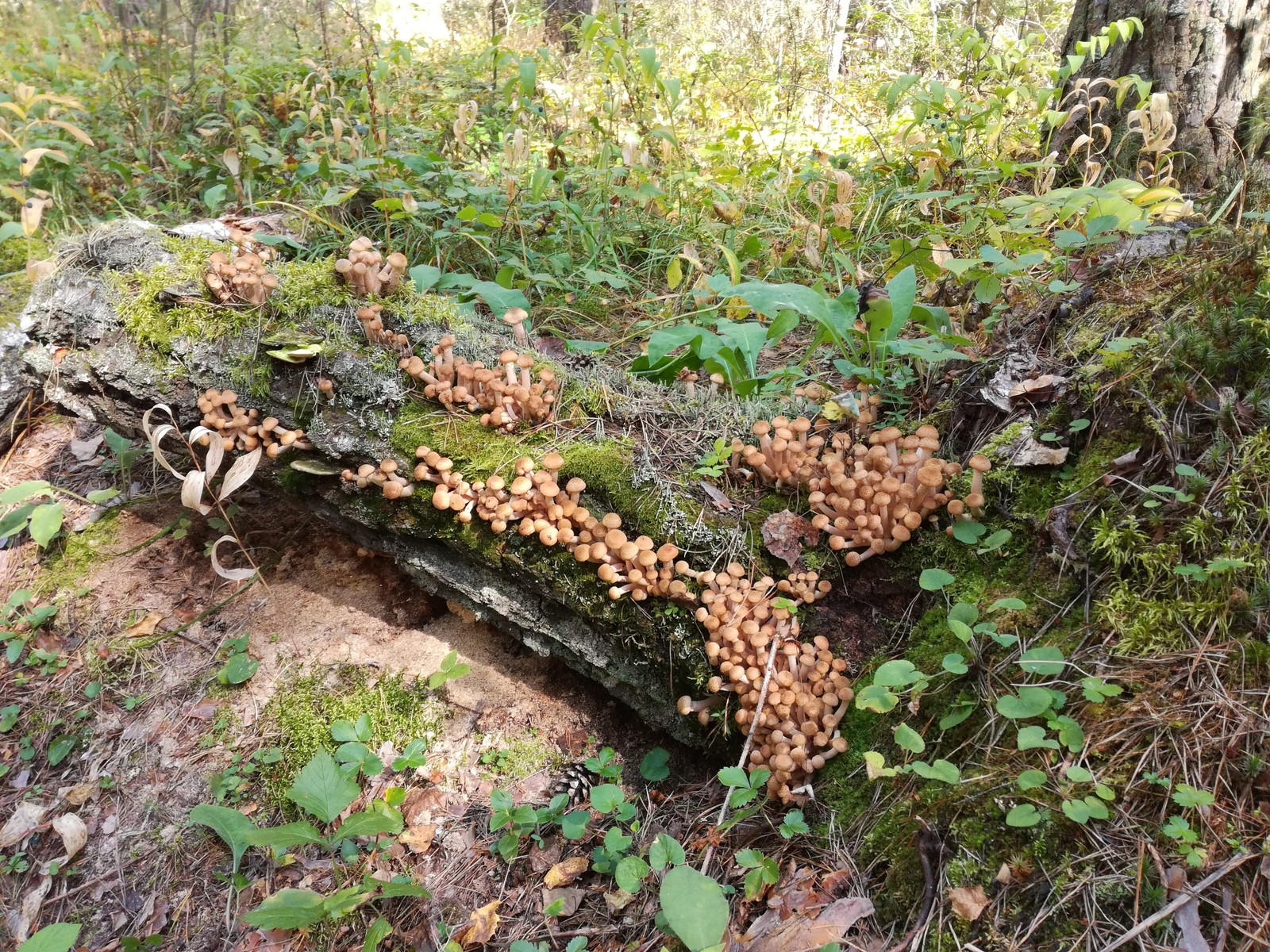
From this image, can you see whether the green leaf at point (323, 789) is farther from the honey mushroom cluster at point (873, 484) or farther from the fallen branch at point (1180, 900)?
the fallen branch at point (1180, 900)

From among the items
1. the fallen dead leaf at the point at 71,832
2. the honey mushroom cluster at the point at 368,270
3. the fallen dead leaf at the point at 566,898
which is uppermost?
the honey mushroom cluster at the point at 368,270

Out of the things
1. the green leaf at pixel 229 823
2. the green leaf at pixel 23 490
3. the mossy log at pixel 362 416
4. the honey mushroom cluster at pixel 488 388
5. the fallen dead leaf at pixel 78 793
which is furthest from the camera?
the green leaf at pixel 23 490

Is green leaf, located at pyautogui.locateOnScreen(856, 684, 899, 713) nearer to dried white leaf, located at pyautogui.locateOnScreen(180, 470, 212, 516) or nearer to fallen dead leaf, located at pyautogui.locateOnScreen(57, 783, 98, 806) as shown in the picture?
dried white leaf, located at pyautogui.locateOnScreen(180, 470, 212, 516)

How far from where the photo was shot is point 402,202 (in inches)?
156

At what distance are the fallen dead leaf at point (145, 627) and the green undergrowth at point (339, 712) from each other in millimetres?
871

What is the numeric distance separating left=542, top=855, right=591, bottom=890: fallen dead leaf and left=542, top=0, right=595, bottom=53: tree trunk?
9.91m

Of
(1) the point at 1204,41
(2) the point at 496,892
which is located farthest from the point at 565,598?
(1) the point at 1204,41

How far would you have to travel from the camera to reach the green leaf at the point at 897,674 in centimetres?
219

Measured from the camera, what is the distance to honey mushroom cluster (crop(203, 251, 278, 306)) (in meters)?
3.21

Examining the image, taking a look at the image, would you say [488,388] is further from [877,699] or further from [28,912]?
[28,912]

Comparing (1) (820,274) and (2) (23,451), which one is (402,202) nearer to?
(1) (820,274)

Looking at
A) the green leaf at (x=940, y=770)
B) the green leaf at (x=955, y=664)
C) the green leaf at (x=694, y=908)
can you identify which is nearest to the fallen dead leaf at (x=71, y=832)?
the green leaf at (x=694, y=908)

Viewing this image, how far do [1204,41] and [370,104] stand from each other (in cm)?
508

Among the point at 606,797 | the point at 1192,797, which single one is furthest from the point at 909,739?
the point at 606,797
